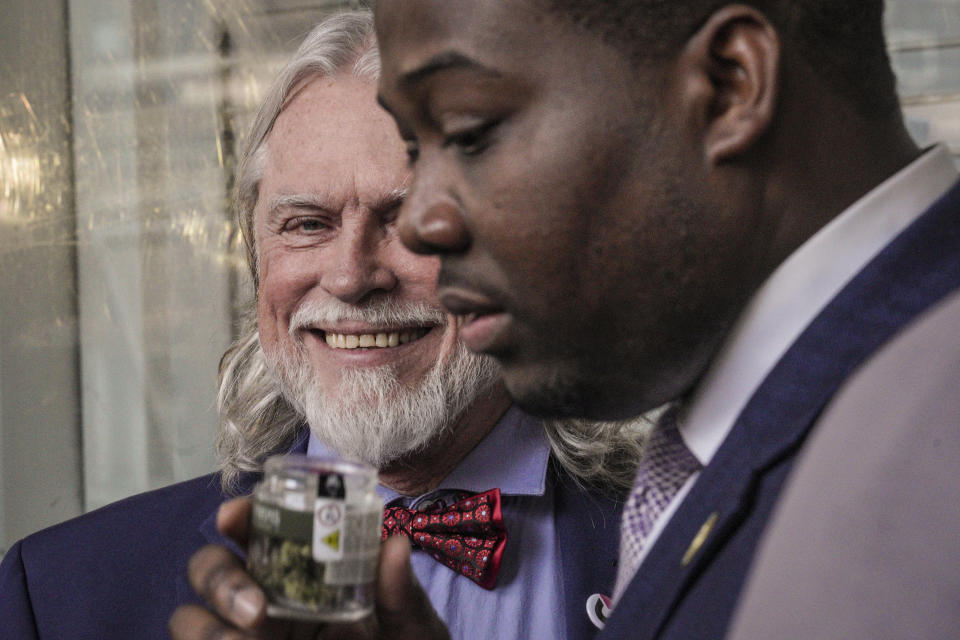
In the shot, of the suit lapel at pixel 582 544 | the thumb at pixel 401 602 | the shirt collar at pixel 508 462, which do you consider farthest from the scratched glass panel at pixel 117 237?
the thumb at pixel 401 602

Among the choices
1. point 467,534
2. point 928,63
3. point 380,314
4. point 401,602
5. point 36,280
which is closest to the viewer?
point 401,602

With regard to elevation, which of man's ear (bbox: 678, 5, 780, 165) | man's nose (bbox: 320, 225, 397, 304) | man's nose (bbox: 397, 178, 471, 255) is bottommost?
man's nose (bbox: 320, 225, 397, 304)

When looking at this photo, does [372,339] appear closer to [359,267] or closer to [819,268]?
[359,267]

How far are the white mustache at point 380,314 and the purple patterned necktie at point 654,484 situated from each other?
0.82 metres

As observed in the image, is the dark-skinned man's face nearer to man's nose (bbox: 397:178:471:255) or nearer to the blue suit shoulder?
man's nose (bbox: 397:178:471:255)

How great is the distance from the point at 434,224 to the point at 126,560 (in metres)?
1.27

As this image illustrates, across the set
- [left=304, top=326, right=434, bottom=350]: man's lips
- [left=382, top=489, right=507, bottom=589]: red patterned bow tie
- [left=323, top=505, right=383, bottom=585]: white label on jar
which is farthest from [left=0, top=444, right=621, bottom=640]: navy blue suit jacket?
[left=323, top=505, right=383, bottom=585]: white label on jar

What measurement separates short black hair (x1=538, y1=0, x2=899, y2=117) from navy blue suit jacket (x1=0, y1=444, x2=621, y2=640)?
98 cm

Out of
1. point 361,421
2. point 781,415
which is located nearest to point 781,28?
point 781,415

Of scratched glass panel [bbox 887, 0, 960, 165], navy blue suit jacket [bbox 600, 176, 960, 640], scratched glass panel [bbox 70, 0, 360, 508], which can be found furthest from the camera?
scratched glass panel [bbox 70, 0, 360, 508]

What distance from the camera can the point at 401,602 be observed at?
911mm

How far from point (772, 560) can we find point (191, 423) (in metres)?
2.62

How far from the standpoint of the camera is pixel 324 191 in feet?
5.44

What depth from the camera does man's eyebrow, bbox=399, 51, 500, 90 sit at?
74 cm
